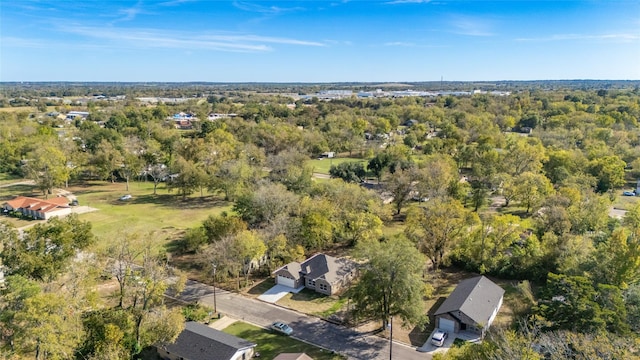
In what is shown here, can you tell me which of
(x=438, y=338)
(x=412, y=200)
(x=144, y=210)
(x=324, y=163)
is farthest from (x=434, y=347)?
(x=324, y=163)

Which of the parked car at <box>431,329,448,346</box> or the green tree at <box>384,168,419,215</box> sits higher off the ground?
the green tree at <box>384,168,419,215</box>

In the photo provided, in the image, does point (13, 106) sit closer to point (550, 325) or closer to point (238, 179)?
point (238, 179)

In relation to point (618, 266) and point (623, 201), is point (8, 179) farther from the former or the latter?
point (623, 201)

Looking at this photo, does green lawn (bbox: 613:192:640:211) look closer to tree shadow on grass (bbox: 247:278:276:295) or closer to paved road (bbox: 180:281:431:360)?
paved road (bbox: 180:281:431:360)

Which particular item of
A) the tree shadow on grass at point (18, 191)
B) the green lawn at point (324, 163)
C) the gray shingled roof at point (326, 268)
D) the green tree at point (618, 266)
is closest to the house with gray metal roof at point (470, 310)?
the green tree at point (618, 266)

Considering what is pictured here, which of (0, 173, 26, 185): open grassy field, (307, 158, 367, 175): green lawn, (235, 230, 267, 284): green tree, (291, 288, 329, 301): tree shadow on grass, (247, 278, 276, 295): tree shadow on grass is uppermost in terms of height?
(235, 230, 267, 284): green tree

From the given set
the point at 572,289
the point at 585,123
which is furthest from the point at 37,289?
the point at 585,123

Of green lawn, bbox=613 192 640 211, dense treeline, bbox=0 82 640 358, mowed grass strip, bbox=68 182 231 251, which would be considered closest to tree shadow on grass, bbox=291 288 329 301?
dense treeline, bbox=0 82 640 358
